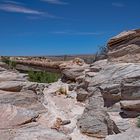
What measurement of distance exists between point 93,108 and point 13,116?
7.22 feet

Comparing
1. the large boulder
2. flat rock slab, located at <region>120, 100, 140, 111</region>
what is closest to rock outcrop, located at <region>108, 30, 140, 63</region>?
the large boulder

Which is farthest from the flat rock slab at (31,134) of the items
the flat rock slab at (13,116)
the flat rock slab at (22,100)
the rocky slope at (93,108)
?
the flat rock slab at (22,100)

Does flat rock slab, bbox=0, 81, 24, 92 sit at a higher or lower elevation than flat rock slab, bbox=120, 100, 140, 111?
higher

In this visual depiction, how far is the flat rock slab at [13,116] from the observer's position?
8945 millimetres

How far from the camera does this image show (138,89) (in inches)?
336

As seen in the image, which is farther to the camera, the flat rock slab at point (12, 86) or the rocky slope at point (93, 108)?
the flat rock slab at point (12, 86)

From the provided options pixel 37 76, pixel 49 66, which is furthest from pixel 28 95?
pixel 49 66

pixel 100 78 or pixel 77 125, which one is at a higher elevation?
pixel 100 78

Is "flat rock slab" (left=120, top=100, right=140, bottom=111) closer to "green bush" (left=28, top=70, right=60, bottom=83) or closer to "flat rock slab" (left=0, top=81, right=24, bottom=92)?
"flat rock slab" (left=0, top=81, right=24, bottom=92)

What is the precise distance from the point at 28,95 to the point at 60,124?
2405 millimetres

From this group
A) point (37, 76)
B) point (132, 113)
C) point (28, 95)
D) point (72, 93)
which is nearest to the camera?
point (132, 113)

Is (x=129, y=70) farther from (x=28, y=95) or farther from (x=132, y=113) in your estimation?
(x=28, y=95)

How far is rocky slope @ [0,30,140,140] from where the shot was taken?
26.8ft

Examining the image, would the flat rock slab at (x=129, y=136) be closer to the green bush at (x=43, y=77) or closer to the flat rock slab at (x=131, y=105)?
the flat rock slab at (x=131, y=105)
